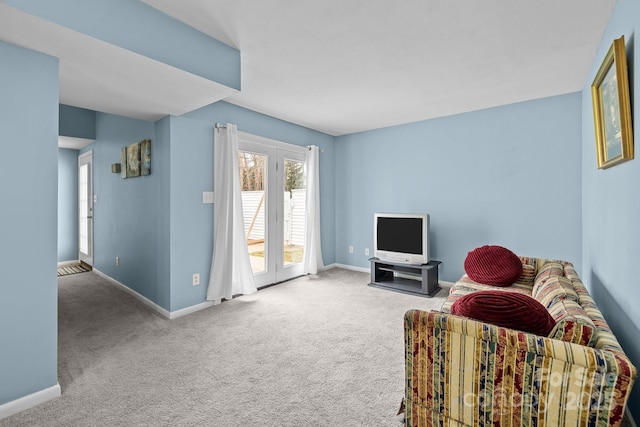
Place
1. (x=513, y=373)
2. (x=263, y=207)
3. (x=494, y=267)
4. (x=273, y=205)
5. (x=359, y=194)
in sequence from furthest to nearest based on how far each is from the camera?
(x=359, y=194) < (x=273, y=205) < (x=263, y=207) < (x=494, y=267) < (x=513, y=373)

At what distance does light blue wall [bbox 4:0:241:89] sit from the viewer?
1663 millimetres

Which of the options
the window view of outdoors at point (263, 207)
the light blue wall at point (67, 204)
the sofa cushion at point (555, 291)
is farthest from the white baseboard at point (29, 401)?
the light blue wall at point (67, 204)

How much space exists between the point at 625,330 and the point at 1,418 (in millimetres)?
3399

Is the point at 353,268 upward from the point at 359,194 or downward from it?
downward

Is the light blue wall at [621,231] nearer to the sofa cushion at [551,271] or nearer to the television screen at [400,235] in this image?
the sofa cushion at [551,271]

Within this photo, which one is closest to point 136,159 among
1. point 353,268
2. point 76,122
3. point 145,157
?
point 145,157

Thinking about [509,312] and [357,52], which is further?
[357,52]

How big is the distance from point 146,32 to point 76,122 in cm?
387

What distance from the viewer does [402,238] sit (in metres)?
4.29

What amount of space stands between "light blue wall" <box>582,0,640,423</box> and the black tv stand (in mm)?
1685

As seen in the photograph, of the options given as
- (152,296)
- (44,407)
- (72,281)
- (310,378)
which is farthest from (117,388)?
(72,281)

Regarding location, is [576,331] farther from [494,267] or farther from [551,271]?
[494,267]

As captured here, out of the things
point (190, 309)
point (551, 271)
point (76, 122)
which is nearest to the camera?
point (551, 271)

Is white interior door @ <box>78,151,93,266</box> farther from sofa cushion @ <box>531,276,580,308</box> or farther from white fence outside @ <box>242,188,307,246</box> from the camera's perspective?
sofa cushion @ <box>531,276,580,308</box>
